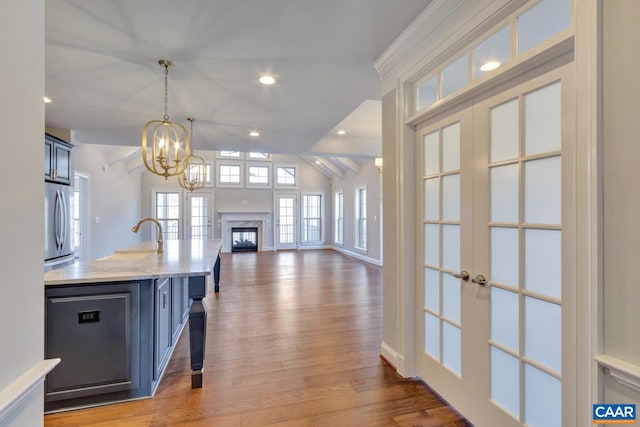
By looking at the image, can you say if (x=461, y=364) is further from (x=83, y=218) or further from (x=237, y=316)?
(x=83, y=218)

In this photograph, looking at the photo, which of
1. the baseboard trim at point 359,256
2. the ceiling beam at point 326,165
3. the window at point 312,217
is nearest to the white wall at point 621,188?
the baseboard trim at point 359,256

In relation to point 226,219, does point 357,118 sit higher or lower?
higher

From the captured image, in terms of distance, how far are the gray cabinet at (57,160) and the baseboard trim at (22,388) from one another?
3561 mm

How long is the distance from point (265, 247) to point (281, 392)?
7.98m

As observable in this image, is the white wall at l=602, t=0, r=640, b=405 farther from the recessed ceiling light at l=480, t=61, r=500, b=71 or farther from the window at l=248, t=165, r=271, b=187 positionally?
the window at l=248, t=165, r=271, b=187

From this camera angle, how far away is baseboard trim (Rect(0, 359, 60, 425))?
79 centimetres

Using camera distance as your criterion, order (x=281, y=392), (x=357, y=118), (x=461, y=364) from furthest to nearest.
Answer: (x=357, y=118) < (x=281, y=392) < (x=461, y=364)

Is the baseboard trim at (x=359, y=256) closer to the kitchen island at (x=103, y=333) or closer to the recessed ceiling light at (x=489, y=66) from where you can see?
the kitchen island at (x=103, y=333)

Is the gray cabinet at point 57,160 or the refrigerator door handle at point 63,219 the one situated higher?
the gray cabinet at point 57,160

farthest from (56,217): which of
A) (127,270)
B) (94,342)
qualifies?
(94,342)

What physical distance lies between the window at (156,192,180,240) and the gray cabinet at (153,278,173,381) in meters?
7.62

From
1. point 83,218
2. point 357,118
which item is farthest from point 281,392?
point 83,218

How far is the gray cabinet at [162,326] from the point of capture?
2131 millimetres

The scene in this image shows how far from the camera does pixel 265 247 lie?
9.91m
